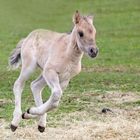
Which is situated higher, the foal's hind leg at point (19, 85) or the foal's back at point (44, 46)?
the foal's back at point (44, 46)

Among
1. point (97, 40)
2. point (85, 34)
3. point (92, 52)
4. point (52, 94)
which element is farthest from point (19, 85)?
point (97, 40)

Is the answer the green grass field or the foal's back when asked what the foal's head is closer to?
the foal's back

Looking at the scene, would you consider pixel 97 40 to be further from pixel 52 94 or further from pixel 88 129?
pixel 52 94

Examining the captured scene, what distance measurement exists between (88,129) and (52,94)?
2052 millimetres

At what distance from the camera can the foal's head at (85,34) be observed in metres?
8.74

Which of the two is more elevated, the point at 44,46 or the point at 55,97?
the point at 44,46

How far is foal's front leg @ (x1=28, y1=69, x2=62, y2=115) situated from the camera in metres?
9.04

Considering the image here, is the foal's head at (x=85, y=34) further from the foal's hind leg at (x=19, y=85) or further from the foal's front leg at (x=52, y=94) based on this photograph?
the foal's hind leg at (x=19, y=85)

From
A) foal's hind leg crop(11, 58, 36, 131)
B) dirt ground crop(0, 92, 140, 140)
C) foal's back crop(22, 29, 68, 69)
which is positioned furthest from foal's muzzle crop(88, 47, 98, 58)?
dirt ground crop(0, 92, 140, 140)

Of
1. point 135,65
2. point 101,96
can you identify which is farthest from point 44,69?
point 135,65

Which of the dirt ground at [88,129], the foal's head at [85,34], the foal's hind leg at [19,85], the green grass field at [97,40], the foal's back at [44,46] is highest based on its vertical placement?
the foal's head at [85,34]

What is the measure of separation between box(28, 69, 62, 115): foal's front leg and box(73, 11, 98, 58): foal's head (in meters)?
0.55

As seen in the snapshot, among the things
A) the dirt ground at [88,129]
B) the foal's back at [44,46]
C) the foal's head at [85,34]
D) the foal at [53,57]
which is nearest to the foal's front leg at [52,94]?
the foal at [53,57]

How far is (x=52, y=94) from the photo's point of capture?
29.7ft
